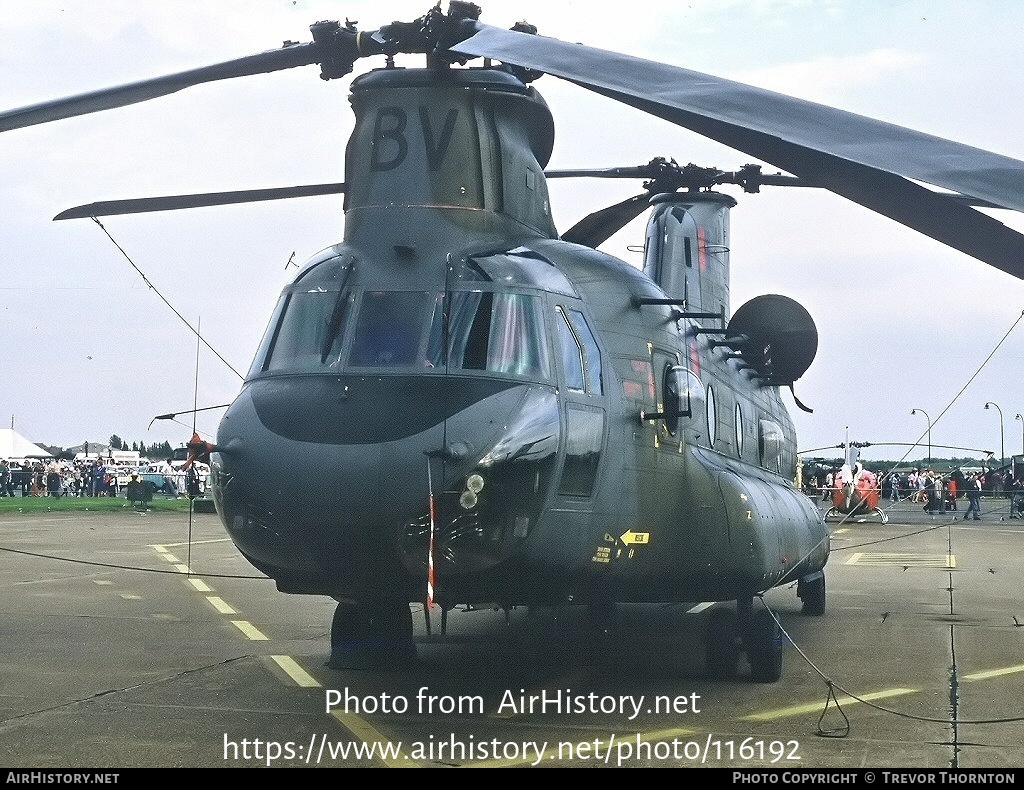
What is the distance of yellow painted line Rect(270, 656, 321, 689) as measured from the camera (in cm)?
1015

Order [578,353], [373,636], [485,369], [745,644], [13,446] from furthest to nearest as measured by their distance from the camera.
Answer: [13,446], [745,644], [373,636], [578,353], [485,369]

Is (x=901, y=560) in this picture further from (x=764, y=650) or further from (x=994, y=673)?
(x=764, y=650)

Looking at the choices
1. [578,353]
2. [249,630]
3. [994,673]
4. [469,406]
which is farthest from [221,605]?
[994,673]

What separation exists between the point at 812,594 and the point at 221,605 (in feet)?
24.9

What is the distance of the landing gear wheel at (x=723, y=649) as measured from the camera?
10.7 meters

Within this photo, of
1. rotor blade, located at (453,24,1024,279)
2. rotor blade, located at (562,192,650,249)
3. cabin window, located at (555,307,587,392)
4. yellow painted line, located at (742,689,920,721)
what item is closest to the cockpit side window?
cabin window, located at (555,307,587,392)

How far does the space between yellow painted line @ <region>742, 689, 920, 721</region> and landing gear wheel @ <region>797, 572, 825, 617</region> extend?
5765mm

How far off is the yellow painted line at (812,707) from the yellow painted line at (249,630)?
230 inches

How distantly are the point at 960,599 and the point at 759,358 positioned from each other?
676 centimetres

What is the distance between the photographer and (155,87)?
29.8 ft

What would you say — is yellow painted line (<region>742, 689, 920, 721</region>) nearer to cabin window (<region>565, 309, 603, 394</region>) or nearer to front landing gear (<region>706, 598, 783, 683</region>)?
front landing gear (<region>706, 598, 783, 683</region>)

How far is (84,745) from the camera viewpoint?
7887 millimetres
